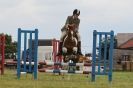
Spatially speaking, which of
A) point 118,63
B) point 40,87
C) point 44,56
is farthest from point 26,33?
point 118,63

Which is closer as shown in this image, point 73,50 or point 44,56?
point 73,50

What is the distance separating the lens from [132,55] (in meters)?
58.2

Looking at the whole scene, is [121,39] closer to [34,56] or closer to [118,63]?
[118,63]

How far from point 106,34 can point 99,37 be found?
8.7 inches

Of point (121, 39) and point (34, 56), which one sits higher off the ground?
point (121, 39)

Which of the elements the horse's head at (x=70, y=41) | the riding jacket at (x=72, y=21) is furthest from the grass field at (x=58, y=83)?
the riding jacket at (x=72, y=21)

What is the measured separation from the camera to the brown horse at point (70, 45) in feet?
58.9

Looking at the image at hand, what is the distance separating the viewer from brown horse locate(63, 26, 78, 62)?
58.9ft

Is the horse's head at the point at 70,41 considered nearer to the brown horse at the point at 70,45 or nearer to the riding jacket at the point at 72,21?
the brown horse at the point at 70,45

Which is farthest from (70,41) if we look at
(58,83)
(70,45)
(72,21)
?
(58,83)

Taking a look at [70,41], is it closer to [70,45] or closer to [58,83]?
[70,45]

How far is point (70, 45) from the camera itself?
18.4 metres

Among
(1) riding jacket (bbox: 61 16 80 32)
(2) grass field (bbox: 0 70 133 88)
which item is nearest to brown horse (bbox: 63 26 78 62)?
(1) riding jacket (bbox: 61 16 80 32)

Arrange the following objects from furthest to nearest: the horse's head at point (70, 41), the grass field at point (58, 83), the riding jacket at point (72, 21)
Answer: the riding jacket at point (72, 21) → the horse's head at point (70, 41) → the grass field at point (58, 83)
